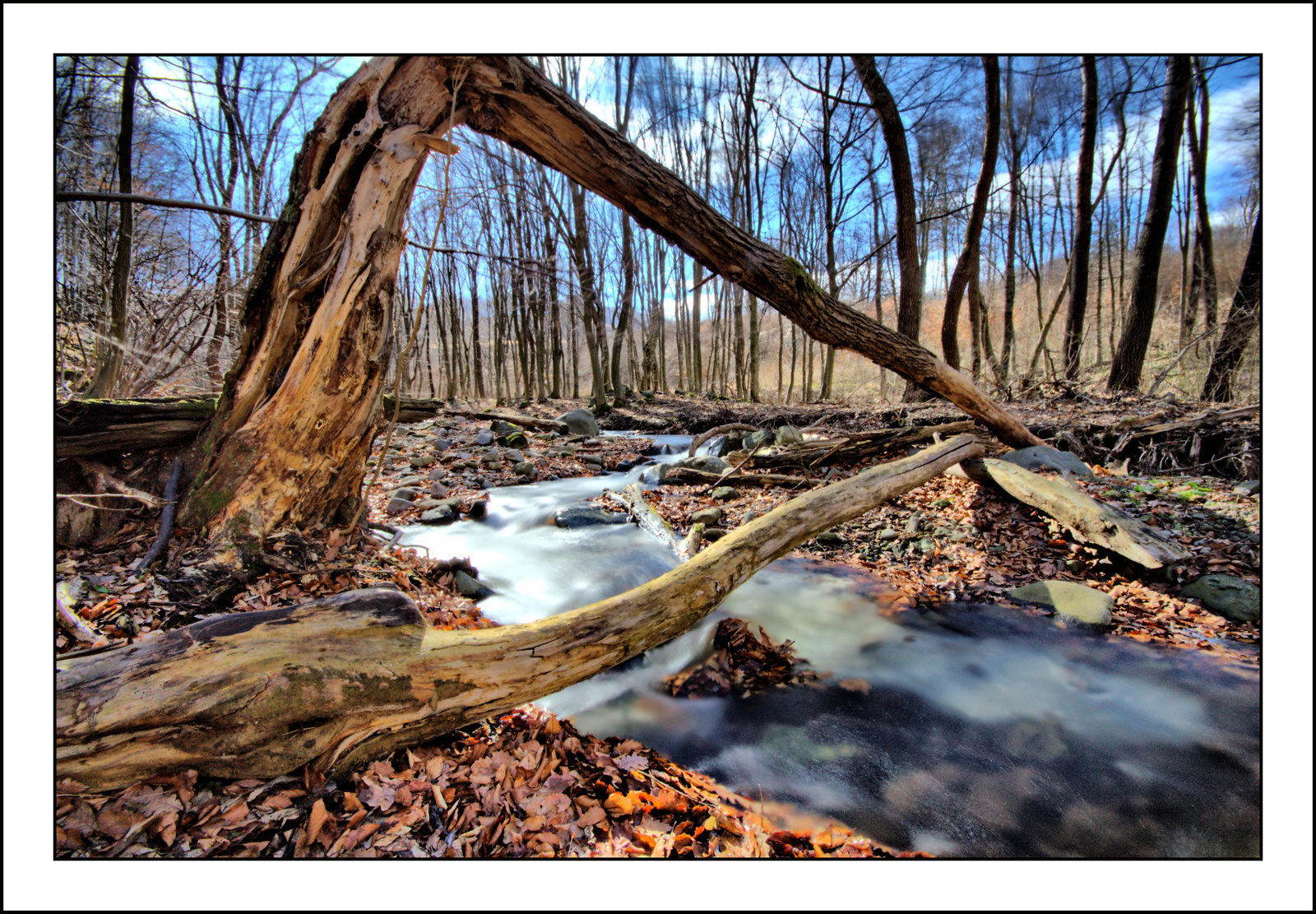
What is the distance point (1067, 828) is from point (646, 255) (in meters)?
23.3

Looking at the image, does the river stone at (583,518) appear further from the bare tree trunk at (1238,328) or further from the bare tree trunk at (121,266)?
the bare tree trunk at (1238,328)

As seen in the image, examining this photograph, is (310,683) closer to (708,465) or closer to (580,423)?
(708,465)

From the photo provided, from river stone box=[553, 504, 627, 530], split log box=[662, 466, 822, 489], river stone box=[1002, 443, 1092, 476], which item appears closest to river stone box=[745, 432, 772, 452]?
split log box=[662, 466, 822, 489]

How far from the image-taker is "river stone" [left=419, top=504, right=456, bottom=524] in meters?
5.78

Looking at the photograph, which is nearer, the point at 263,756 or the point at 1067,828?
the point at 263,756

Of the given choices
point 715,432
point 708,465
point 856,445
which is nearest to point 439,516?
point 708,465

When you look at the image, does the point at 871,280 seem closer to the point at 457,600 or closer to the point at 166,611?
the point at 457,600

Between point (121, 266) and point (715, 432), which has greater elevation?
point (121, 266)

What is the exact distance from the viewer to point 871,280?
21219 millimetres

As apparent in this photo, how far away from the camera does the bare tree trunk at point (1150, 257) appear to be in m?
5.78

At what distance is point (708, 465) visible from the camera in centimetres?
707

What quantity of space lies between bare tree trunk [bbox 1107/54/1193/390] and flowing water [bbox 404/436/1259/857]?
5.28m

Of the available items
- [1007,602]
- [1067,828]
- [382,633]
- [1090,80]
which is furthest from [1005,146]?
[382,633]

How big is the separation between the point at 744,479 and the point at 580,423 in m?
6.33
